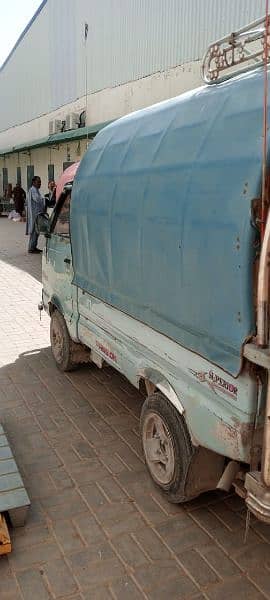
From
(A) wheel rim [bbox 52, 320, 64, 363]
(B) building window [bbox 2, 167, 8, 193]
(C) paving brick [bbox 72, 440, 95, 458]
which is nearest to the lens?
(C) paving brick [bbox 72, 440, 95, 458]

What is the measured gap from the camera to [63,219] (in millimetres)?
5539

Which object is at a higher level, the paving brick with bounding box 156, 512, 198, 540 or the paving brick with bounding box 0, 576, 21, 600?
the paving brick with bounding box 156, 512, 198, 540

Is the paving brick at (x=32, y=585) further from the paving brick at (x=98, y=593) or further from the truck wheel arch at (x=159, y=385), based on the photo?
the truck wheel arch at (x=159, y=385)

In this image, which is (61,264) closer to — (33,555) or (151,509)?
(151,509)

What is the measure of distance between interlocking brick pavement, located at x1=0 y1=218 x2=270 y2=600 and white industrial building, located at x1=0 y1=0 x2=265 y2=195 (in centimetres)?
717

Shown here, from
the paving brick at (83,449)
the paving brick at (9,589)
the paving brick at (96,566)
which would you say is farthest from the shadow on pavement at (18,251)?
the paving brick at (9,589)

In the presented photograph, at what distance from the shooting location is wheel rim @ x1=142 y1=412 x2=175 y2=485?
3.48m

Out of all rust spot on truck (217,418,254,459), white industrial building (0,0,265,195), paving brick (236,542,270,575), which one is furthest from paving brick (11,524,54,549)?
white industrial building (0,0,265,195)

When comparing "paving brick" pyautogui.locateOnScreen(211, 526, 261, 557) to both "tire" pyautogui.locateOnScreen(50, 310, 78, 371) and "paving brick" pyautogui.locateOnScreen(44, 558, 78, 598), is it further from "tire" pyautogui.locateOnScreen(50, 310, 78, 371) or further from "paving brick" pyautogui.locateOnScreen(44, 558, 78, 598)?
"tire" pyautogui.locateOnScreen(50, 310, 78, 371)

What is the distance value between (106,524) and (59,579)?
0.54 m

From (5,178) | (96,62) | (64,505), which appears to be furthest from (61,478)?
(5,178)

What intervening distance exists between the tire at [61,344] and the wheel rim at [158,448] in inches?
82.5

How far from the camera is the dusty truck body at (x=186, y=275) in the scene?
2.58 meters

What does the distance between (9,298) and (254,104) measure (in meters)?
7.88
